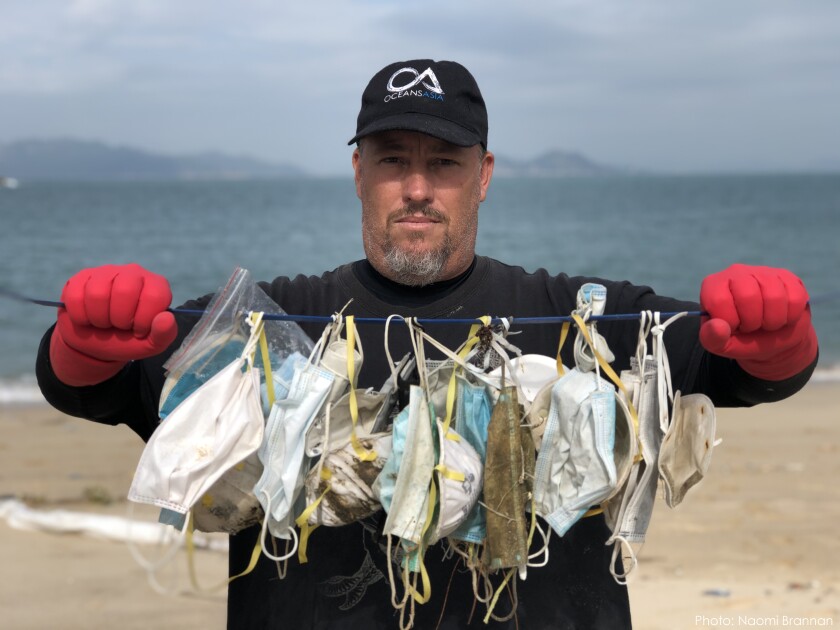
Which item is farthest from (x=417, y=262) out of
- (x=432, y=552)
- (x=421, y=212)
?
(x=432, y=552)

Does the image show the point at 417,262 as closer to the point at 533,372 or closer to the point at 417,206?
the point at 417,206

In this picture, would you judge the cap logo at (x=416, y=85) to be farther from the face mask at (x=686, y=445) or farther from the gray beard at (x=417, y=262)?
the face mask at (x=686, y=445)

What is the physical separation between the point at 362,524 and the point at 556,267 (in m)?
31.0

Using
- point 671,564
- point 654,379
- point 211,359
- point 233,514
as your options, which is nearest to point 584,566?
point 654,379

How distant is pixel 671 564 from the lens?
6.45 meters

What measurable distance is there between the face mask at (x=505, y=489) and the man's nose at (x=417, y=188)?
700 millimetres

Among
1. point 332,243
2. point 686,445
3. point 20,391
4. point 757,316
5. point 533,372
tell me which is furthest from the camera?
point 332,243

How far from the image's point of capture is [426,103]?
292 centimetres

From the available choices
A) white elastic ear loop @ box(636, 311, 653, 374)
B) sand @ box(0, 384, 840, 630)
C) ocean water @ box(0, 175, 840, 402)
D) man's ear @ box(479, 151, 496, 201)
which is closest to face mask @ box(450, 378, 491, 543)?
white elastic ear loop @ box(636, 311, 653, 374)

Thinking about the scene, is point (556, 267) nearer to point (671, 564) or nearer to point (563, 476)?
point (671, 564)

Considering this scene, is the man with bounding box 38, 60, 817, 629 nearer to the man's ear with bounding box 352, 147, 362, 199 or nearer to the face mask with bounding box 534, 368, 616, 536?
the man's ear with bounding box 352, 147, 362, 199

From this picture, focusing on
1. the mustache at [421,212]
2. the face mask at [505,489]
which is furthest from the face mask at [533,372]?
the mustache at [421,212]

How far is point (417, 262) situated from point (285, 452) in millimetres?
767

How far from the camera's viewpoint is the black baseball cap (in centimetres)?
288
